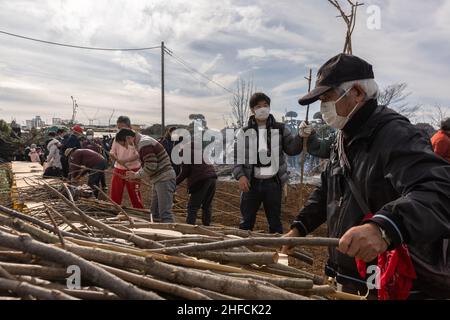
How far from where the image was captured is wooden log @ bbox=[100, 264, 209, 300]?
3.95 feet

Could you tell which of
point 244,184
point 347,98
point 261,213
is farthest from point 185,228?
point 261,213

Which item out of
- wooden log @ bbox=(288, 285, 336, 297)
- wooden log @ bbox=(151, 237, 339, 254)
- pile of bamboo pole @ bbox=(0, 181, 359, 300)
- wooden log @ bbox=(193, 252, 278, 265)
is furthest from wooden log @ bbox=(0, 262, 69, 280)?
wooden log @ bbox=(288, 285, 336, 297)

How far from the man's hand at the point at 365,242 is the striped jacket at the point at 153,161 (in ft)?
12.1

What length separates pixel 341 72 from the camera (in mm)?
1764

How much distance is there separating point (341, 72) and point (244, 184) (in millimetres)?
2434

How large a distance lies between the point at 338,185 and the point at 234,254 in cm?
62

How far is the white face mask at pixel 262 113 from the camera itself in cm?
416

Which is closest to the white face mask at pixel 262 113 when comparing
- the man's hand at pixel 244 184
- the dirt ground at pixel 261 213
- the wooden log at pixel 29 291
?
the man's hand at pixel 244 184

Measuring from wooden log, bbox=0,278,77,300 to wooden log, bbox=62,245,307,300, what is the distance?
0.25 m

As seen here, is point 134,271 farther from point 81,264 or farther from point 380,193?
point 380,193

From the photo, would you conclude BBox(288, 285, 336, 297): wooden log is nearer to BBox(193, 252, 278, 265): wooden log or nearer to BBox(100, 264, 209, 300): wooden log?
BBox(193, 252, 278, 265): wooden log

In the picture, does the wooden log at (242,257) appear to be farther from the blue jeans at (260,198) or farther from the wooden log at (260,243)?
the blue jeans at (260,198)

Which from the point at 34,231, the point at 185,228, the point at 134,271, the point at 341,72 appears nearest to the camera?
the point at 134,271
